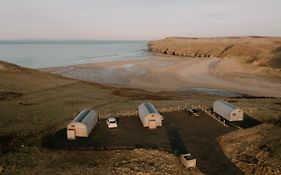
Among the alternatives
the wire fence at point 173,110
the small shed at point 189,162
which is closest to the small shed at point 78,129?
the wire fence at point 173,110

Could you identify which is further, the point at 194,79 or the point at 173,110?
the point at 194,79

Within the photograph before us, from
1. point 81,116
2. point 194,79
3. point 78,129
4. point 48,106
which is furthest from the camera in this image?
point 194,79

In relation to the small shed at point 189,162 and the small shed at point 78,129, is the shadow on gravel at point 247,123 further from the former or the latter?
the small shed at point 78,129

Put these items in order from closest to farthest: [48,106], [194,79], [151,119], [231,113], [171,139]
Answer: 1. [171,139]
2. [151,119]
3. [231,113]
4. [48,106]
5. [194,79]

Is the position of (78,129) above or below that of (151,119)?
below

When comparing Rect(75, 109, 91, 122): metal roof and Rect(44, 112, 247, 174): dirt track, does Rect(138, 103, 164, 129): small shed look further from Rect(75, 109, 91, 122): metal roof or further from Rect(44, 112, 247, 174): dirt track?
Rect(75, 109, 91, 122): metal roof

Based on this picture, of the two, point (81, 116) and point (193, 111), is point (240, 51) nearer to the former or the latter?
point (193, 111)

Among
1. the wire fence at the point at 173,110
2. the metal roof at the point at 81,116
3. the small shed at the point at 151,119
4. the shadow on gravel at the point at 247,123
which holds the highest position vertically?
the metal roof at the point at 81,116

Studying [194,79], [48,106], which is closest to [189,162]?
[48,106]

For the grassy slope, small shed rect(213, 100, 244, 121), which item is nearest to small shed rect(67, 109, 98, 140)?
the grassy slope
